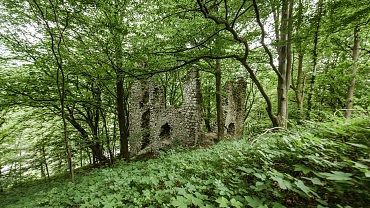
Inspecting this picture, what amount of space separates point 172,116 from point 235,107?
163 inches

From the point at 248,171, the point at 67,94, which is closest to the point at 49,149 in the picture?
the point at 67,94

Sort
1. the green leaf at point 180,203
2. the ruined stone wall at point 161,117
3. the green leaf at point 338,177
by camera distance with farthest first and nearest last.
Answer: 1. the ruined stone wall at point 161,117
2. the green leaf at point 180,203
3. the green leaf at point 338,177

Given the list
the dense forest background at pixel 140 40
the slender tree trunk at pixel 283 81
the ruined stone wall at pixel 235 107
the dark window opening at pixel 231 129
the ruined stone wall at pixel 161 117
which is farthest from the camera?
the dark window opening at pixel 231 129

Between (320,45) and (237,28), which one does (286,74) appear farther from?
(320,45)

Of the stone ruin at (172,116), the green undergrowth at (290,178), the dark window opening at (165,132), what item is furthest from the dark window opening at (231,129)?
the green undergrowth at (290,178)

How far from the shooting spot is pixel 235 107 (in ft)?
47.6

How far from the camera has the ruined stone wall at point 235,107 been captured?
14.3m

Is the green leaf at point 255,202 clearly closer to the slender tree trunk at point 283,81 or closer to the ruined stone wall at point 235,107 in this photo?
the slender tree trunk at point 283,81

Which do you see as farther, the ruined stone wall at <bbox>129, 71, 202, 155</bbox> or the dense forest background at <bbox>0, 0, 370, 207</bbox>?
the ruined stone wall at <bbox>129, 71, 202, 155</bbox>

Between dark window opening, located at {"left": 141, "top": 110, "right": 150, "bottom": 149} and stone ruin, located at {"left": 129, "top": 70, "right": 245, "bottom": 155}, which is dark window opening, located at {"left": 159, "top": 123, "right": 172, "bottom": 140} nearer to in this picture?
stone ruin, located at {"left": 129, "top": 70, "right": 245, "bottom": 155}

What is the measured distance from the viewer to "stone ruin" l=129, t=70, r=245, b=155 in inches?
428

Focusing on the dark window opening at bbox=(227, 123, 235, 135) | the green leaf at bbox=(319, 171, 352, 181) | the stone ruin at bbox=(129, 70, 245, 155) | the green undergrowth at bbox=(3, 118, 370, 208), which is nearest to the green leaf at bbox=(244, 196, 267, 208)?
the green undergrowth at bbox=(3, 118, 370, 208)

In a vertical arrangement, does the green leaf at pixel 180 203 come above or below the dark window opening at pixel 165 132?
above

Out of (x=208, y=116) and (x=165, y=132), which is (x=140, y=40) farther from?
(x=208, y=116)
